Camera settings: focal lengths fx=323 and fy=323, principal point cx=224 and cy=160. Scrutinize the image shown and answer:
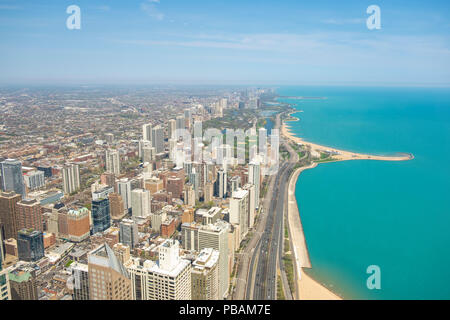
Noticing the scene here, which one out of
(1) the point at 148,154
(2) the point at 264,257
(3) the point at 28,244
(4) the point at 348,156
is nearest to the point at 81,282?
(3) the point at 28,244

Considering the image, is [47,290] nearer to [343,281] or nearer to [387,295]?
[343,281]

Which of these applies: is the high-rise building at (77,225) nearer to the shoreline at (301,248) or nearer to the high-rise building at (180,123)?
the shoreline at (301,248)

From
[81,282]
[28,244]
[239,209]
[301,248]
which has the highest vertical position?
[81,282]

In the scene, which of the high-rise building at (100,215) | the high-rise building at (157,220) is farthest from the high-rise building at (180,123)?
the high-rise building at (100,215)

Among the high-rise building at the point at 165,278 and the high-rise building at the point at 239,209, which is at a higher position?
the high-rise building at the point at 165,278

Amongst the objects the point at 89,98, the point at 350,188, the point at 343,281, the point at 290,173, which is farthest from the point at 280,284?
the point at 89,98

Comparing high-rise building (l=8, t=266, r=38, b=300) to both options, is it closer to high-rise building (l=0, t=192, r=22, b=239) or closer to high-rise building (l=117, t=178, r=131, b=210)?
high-rise building (l=0, t=192, r=22, b=239)

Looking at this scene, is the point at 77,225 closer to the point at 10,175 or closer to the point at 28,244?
the point at 28,244

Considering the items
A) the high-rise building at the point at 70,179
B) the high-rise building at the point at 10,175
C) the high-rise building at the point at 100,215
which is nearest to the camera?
the high-rise building at the point at 100,215
